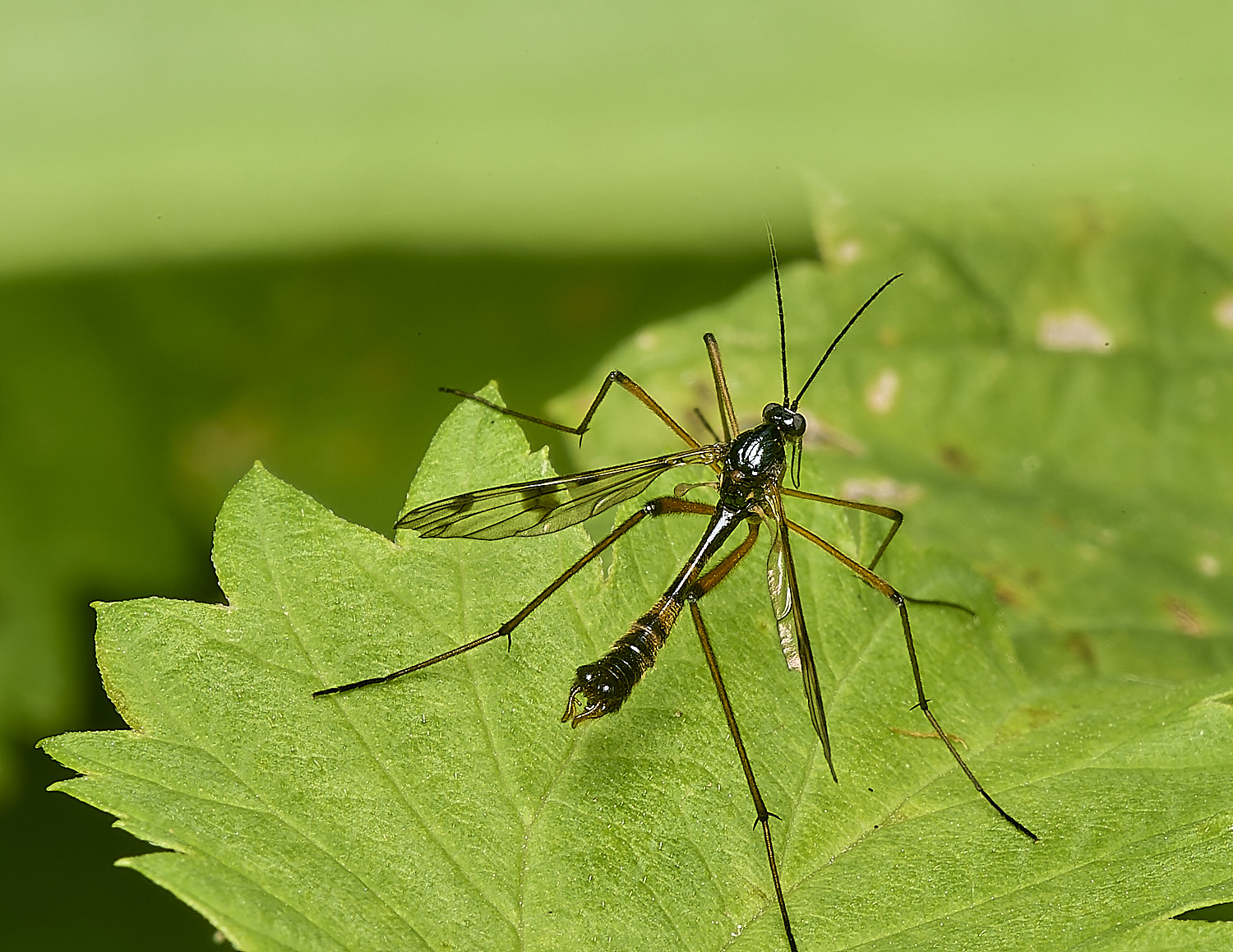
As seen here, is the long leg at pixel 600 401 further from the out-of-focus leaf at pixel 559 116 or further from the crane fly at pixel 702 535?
the out-of-focus leaf at pixel 559 116

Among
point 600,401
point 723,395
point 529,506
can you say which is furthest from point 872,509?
point 600,401

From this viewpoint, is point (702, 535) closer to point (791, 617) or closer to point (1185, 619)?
point (791, 617)

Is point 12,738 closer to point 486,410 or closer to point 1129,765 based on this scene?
point 486,410

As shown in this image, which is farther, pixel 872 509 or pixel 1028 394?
pixel 1028 394

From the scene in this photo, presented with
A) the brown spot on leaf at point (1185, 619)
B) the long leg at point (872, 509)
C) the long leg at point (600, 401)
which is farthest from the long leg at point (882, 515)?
the brown spot on leaf at point (1185, 619)

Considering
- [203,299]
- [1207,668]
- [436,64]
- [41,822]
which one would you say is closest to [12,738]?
[41,822]

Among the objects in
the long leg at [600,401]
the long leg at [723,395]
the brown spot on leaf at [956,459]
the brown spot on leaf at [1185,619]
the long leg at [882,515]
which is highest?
the brown spot on leaf at [956,459]
